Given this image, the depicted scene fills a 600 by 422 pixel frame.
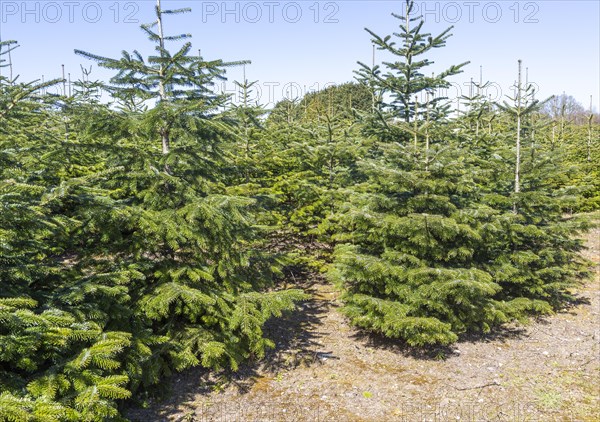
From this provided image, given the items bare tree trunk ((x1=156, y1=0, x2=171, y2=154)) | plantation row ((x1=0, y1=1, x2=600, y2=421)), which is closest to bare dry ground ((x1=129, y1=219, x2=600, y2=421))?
plantation row ((x1=0, y1=1, x2=600, y2=421))

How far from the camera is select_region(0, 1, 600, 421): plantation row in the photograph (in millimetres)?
4043

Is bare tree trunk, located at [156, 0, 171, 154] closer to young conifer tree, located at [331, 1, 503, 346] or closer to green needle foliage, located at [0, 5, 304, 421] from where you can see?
green needle foliage, located at [0, 5, 304, 421]

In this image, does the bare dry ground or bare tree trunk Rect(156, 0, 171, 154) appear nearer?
the bare dry ground

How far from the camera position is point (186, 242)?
21.1 ft

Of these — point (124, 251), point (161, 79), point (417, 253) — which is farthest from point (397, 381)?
point (161, 79)

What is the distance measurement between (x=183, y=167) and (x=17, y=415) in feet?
14.5

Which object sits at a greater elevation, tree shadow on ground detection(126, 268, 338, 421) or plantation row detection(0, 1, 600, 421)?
plantation row detection(0, 1, 600, 421)

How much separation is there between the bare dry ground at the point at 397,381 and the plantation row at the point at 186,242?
0.56 metres

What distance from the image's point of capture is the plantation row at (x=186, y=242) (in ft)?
13.3

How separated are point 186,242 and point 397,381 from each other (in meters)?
4.67

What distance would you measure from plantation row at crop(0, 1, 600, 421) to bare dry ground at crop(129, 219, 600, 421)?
1.83 ft

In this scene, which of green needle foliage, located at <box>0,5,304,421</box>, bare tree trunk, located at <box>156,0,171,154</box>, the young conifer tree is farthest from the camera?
the young conifer tree

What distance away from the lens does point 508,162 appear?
987 centimetres

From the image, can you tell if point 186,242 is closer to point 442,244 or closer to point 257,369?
point 257,369
